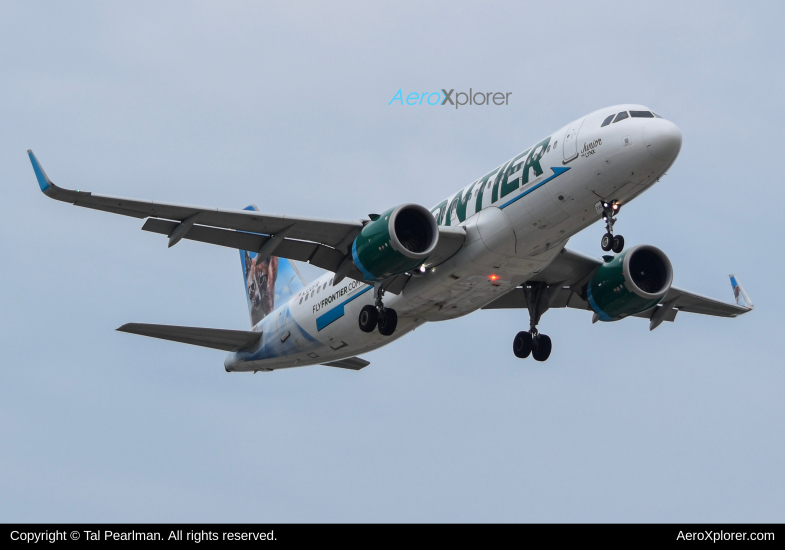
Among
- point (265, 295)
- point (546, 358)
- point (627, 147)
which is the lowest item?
point (546, 358)

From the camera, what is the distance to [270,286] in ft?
139

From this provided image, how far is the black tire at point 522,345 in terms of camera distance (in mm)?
34406

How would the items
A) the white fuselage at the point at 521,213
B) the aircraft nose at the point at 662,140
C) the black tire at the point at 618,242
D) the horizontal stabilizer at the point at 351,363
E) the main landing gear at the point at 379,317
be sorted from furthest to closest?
the horizontal stabilizer at the point at 351,363 → the main landing gear at the point at 379,317 → the black tire at the point at 618,242 → the white fuselage at the point at 521,213 → the aircraft nose at the point at 662,140

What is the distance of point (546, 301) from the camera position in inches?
Result: 1368

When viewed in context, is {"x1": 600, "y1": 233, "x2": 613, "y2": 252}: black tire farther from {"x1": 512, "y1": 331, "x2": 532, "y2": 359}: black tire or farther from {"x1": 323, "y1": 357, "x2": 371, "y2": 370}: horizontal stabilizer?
{"x1": 323, "y1": 357, "x2": 371, "y2": 370}: horizontal stabilizer

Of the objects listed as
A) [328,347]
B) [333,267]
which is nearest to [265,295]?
[328,347]

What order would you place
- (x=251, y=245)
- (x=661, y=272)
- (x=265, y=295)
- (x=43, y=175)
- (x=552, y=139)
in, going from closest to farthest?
1. (x=43, y=175)
2. (x=552, y=139)
3. (x=251, y=245)
4. (x=661, y=272)
5. (x=265, y=295)

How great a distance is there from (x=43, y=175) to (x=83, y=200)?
1.25 metres

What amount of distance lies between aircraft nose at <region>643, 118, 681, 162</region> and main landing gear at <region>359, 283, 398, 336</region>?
911 centimetres

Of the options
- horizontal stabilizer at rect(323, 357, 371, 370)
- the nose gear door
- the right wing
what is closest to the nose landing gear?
the nose gear door

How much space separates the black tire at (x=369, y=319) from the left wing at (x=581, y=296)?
18.1 feet

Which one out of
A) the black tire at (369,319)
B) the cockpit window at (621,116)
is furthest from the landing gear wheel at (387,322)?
the cockpit window at (621,116)

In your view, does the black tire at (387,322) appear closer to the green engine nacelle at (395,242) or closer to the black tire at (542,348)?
the green engine nacelle at (395,242)

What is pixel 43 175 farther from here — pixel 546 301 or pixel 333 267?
pixel 546 301
